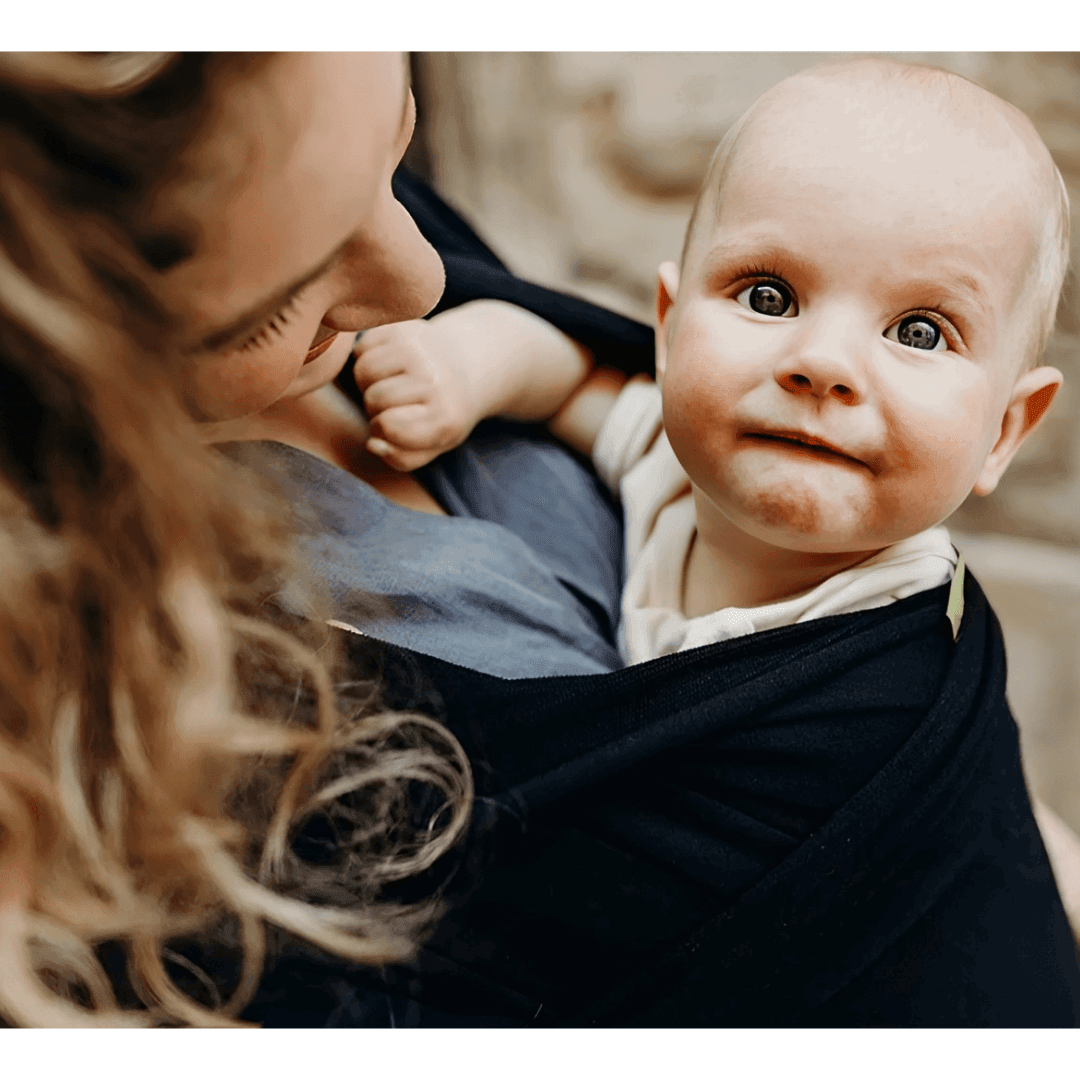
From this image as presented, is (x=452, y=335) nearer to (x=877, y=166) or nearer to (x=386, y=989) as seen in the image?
(x=877, y=166)

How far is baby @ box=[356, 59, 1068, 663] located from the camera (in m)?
0.56

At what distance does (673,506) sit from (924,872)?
0.34 metres

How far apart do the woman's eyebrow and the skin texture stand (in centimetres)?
26

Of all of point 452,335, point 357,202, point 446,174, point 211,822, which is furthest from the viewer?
point 446,174

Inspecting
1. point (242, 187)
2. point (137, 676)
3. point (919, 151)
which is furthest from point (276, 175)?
point (919, 151)

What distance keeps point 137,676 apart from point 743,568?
431 mm

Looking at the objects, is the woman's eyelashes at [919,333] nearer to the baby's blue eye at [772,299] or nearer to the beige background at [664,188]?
the baby's blue eye at [772,299]

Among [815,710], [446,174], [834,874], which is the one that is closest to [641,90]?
[446,174]

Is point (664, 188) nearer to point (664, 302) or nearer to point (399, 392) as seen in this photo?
point (664, 302)

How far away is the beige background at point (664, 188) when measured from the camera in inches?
30.6

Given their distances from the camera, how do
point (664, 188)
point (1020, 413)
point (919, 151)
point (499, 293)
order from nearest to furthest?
point (919, 151)
point (1020, 413)
point (499, 293)
point (664, 188)

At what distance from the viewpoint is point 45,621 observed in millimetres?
484

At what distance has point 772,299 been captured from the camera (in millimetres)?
596

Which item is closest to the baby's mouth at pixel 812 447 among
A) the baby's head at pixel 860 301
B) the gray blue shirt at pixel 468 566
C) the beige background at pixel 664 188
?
the baby's head at pixel 860 301
